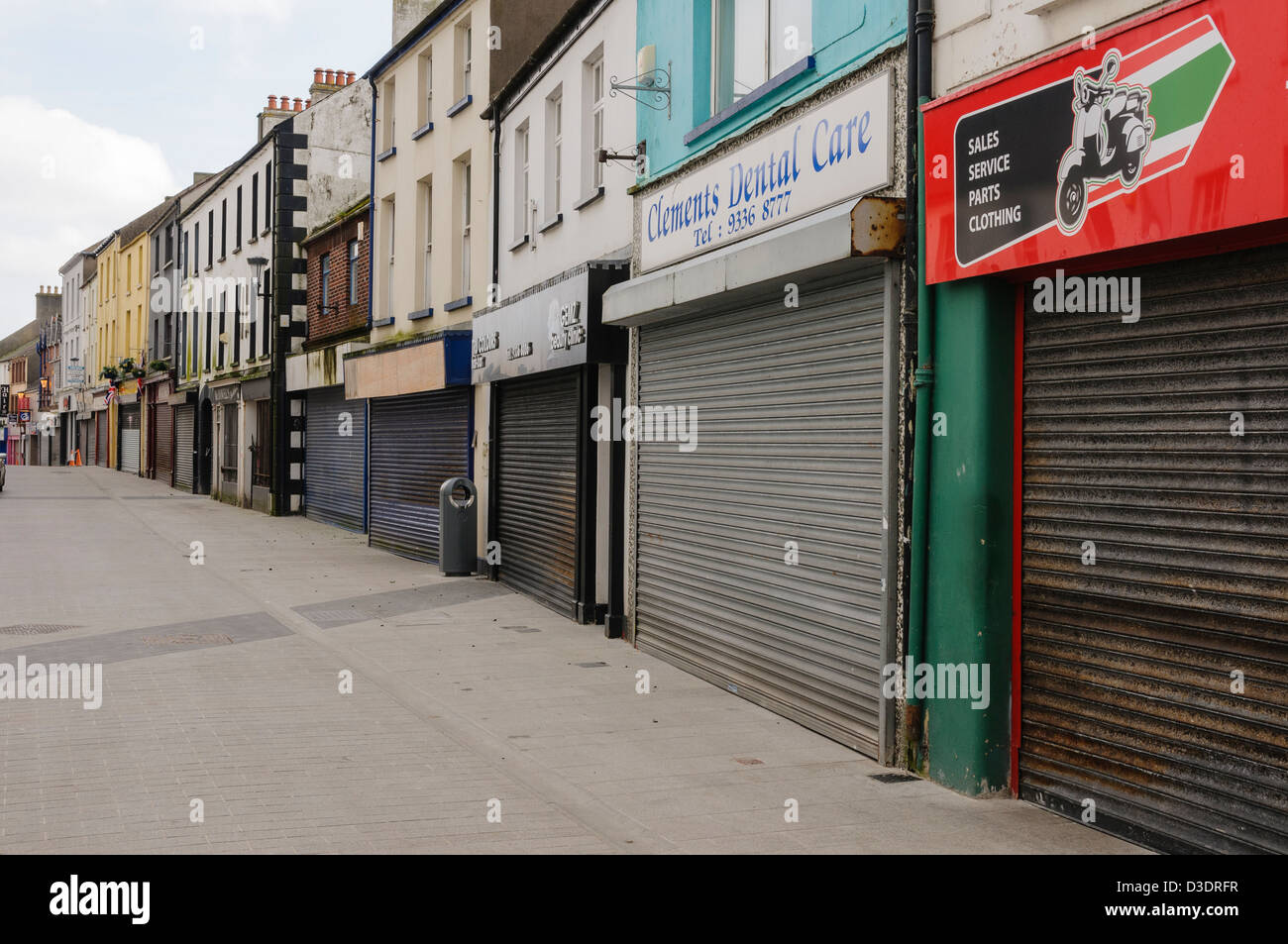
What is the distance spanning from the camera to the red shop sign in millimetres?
4922

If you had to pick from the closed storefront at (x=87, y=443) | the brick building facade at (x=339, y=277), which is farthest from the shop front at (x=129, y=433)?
the brick building facade at (x=339, y=277)

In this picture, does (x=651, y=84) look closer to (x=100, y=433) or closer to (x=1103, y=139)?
(x=1103, y=139)

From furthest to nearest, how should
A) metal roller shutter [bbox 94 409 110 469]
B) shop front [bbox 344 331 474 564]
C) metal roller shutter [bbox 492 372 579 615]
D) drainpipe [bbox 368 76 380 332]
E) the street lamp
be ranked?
metal roller shutter [bbox 94 409 110 469] < the street lamp < drainpipe [bbox 368 76 380 332] < shop front [bbox 344 331 474 564] < metal roller shutter [bbox 492 372 579 615]

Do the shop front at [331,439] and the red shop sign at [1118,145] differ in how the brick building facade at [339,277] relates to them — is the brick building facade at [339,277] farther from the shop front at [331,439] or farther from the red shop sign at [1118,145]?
the red shop sign at [1118,145]

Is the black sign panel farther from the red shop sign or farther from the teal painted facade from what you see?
the teal painted facade

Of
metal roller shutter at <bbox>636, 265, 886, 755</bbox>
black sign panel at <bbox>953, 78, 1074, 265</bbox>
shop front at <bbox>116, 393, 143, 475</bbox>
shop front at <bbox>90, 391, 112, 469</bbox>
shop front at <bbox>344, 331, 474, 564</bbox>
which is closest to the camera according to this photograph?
black sign panel at <bbox>953, 78, 1074, 265</bbox>

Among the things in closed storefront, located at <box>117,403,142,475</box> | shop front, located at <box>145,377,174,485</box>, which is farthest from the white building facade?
closed storefront, located at <box>117,403,142,475</box>

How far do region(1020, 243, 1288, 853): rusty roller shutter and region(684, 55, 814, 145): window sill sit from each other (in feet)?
9.71

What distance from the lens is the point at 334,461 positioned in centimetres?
2636
